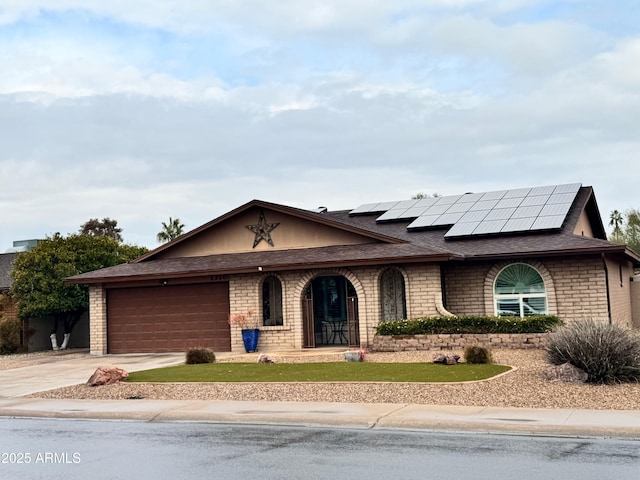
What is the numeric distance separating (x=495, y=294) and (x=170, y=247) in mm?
11858

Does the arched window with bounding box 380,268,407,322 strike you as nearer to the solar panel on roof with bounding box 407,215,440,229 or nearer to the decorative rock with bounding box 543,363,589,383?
the solar panel on roof with bounding box 407,215,440,229

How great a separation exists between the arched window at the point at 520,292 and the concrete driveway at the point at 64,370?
9.94 metres

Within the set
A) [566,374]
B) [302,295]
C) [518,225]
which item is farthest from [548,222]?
[566,374]

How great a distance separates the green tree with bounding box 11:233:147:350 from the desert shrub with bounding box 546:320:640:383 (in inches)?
804

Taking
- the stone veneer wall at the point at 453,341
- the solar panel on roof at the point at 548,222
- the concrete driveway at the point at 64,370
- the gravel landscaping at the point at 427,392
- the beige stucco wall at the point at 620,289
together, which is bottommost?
the gravel landscaping at the point at 427,392

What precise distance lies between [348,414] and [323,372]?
16.7 feet

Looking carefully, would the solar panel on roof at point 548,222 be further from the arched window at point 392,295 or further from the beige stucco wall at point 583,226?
the arched window at point 392,295

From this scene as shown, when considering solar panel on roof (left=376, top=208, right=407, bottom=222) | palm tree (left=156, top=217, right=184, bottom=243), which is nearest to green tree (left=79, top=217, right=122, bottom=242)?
palm tree (left=156, top=217, right=184, bottom=243)

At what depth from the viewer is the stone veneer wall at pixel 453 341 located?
20188 mm

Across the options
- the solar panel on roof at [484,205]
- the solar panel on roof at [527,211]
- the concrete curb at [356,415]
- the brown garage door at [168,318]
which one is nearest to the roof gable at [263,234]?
the brown garage door at [168,318]

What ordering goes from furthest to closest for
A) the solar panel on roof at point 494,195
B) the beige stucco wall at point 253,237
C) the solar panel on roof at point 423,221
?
1. the solar panel on roof at point 494,195
2. the solar panel on roof at point 423,221
3. the beige stucco wall at point 253,237

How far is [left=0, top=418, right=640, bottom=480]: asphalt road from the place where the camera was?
27.1 ft

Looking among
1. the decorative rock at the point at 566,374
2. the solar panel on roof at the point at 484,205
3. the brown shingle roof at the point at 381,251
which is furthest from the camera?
the solar panel on roof at the point at 484,205

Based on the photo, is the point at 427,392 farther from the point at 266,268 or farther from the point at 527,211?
the point at 527,211
